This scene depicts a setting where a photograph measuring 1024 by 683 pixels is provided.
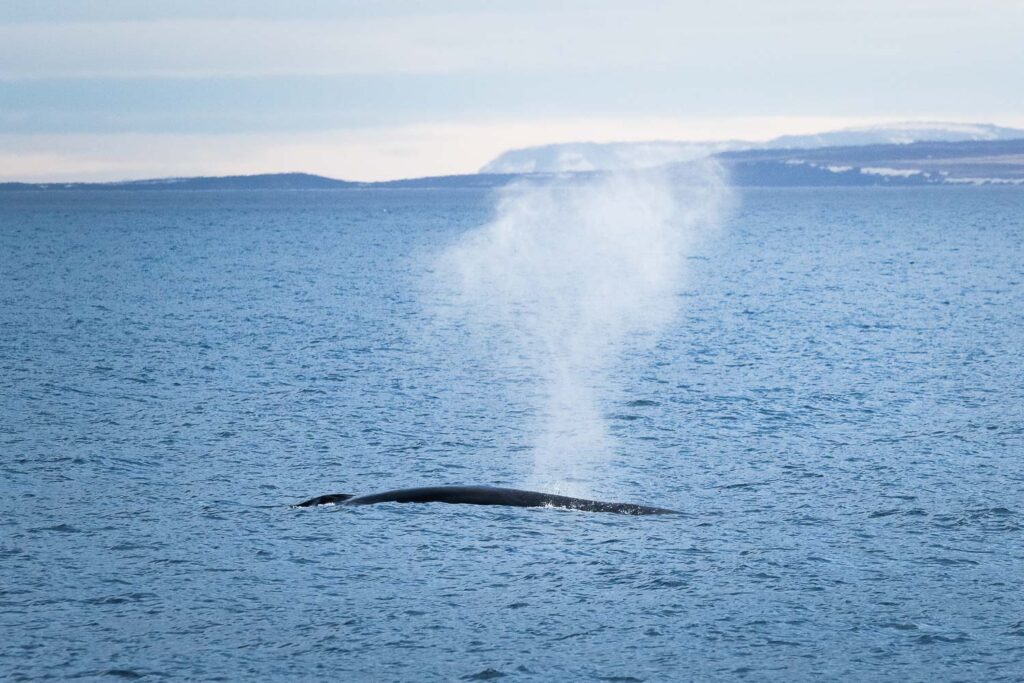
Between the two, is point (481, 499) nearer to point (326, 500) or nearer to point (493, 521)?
point (493, 521)

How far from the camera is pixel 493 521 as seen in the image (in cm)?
3225

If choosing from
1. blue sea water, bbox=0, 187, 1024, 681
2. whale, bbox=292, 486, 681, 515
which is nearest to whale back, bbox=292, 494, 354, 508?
whale, bbox=292, 486, 681, 515

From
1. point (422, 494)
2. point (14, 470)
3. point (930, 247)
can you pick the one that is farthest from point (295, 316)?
point (930, 247)

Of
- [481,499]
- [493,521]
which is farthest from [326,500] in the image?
[493,521]

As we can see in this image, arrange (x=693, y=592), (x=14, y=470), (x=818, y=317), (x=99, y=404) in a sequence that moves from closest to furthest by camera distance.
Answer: (x=693, y=592), (x=14, y=470), (x=99, y=404), (x=818, y=317)

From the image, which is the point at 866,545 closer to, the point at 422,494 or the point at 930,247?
the point at 422,494

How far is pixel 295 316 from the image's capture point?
96.1 metres

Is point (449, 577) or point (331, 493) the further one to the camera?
point (331, 493)

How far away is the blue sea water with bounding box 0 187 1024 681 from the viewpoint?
2366 cm

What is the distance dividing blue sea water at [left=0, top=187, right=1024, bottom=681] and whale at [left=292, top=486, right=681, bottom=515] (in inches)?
24.7

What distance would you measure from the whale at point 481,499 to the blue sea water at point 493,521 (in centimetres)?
63

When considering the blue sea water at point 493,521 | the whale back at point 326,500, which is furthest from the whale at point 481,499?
the blue sea water at point 493,521

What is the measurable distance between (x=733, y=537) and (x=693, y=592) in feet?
14.8

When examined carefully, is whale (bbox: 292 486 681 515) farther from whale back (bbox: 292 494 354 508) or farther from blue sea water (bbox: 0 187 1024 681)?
blue sea water (bbox: 0 187 1024 681)
